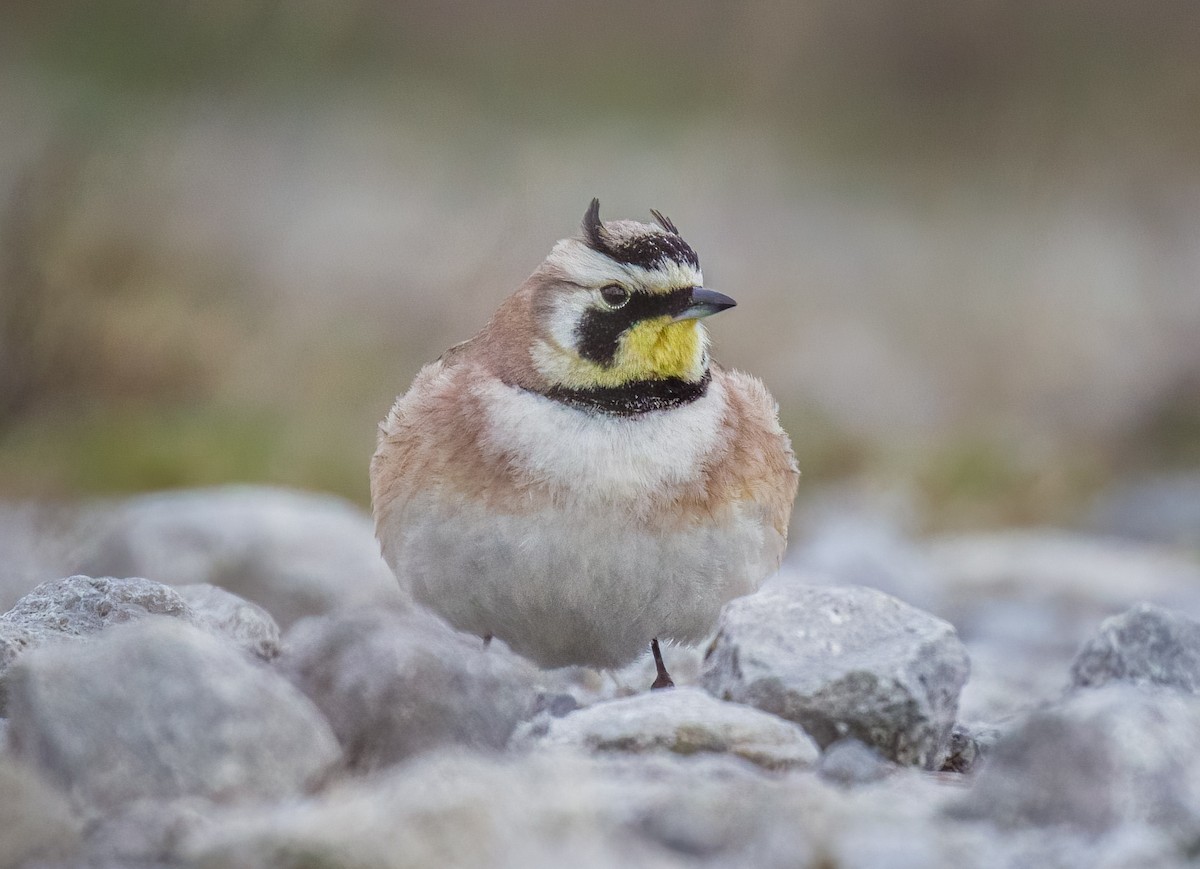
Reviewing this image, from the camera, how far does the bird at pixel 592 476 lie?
4.44 metres

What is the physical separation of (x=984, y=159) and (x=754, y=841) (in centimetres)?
1733

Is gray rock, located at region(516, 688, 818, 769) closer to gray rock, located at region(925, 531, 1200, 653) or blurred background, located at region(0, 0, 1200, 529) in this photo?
gray rock, located at region(925, 531, 1200, 653)

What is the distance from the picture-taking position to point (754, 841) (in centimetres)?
258

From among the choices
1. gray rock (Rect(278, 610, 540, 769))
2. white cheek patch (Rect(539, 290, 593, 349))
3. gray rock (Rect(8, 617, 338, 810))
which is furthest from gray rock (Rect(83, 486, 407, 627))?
gray rock (Rect(8, 617, 338, 810))

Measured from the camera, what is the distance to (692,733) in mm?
3301

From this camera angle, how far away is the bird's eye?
4.68m

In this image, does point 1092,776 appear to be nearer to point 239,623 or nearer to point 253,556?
point 239,623

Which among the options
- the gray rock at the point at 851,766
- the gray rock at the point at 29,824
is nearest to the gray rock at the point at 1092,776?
the gray rock at the point at 851,766

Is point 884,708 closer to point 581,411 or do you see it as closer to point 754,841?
point 754,841

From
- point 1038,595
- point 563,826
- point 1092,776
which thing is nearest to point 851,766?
point 1092,776

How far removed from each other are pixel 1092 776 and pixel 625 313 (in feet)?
7.33

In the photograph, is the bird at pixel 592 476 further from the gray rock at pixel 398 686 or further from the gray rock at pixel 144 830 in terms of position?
the gray rock at pixel 144 830

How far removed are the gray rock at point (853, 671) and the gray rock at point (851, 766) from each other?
91 millimetres

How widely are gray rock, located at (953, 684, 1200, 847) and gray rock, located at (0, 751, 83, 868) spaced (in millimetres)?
1558
